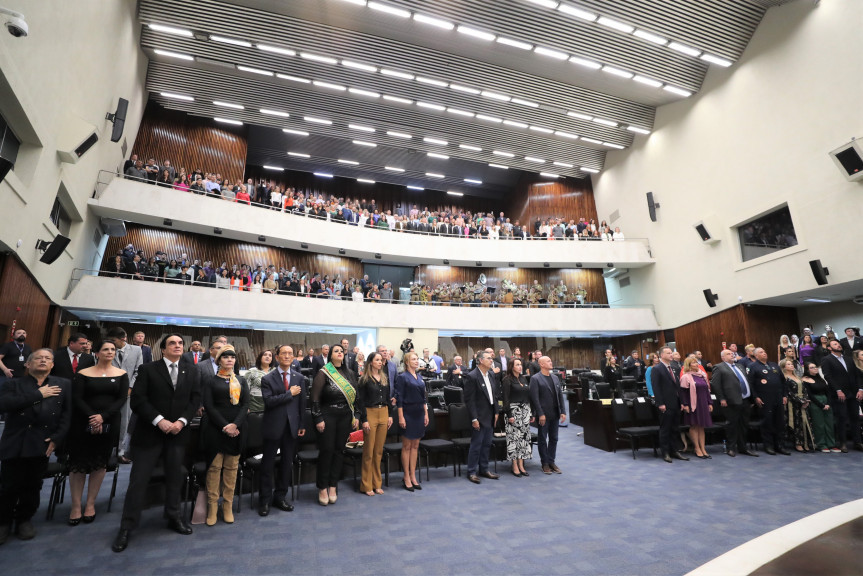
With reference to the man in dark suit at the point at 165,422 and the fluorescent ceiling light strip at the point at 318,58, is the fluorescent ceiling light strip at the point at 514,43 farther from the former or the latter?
the man in dark suit at the point at 165,422

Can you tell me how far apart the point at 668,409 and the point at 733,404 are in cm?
102

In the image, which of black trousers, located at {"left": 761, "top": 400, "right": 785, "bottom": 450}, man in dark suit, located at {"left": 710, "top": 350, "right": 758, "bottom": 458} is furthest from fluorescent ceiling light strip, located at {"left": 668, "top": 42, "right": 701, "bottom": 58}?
black trousers, located at {"left": 761, "top": 400, "right": 785, "bottom": 450}

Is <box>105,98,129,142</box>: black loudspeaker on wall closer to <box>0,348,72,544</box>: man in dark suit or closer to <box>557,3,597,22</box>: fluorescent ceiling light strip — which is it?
<box>0,348,72,544</box>: man in dark suit

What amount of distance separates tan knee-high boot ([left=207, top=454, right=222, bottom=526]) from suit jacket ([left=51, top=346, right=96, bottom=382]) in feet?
7.25

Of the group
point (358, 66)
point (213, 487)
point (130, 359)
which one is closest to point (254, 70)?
point (358, 66)

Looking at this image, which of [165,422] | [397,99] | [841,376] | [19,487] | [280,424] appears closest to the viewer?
[19,487]

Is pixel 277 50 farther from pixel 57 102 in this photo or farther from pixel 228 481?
pixel 228 481

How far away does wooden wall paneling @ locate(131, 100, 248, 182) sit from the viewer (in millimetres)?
14359

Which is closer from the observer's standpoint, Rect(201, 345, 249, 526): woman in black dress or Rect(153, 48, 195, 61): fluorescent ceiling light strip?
Rect(201, 345, 249, 526): woman in black dress

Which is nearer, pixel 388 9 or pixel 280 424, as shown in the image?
pixel 280 424

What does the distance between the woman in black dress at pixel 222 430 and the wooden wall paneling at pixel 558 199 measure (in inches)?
668

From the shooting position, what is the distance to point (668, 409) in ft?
19.6

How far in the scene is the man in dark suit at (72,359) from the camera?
464 cm

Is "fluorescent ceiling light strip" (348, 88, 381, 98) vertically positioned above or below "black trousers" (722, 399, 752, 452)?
above
